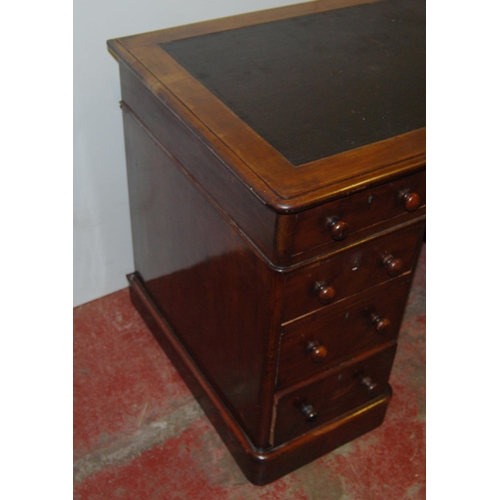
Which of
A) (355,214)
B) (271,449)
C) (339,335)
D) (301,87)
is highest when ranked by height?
(301,87)

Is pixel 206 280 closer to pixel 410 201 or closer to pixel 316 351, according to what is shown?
pixel 316 351

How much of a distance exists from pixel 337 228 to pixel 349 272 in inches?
7.7

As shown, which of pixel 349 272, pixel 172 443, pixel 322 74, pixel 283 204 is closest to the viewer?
pixel 283 204

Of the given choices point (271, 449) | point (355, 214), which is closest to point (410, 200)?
point (355, 214)

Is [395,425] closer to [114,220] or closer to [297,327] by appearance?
[297,327]

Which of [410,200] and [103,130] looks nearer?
[410,200]

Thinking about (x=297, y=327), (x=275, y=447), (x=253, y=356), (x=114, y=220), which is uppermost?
(x=297, y=327)

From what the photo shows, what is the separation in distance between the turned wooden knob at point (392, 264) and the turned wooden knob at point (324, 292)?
6.2 inches

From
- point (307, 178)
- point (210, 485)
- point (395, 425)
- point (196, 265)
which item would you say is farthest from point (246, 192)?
point (395, 425)

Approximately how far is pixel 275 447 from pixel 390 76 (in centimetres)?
96

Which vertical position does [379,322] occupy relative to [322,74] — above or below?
below

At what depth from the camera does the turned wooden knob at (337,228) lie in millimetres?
1135

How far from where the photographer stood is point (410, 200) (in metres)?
1.22

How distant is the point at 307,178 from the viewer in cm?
109
